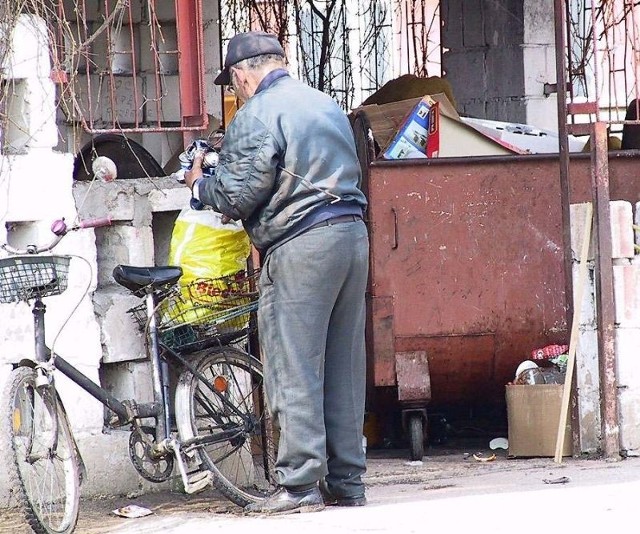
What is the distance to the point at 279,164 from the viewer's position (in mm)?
5234

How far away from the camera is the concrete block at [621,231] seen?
22.5 feet

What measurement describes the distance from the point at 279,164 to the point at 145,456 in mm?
1428

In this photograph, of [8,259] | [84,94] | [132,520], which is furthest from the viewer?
[84,94]

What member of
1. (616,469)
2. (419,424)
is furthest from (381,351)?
(616,469)

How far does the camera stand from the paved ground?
16.2ft

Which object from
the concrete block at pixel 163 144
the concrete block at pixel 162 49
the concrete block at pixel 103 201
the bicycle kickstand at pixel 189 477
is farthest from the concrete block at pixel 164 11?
the bicycle kickstand at pixel 189 477

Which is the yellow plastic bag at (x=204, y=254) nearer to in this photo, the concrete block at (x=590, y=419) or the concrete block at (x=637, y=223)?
the concrete block at (x=590, y=419)

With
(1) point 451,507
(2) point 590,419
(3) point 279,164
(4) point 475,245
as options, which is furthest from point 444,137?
(1) point 451,507

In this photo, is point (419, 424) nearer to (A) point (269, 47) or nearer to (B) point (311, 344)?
(B) point (311, 344)

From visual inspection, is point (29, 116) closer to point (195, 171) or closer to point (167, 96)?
point (195, 171)

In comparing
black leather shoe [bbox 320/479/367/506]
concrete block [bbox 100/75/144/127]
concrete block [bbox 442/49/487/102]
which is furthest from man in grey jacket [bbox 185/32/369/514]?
concrete block [bbox 442/49/487/102]

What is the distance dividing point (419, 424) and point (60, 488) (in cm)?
263

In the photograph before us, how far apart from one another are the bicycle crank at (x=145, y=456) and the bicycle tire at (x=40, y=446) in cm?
42

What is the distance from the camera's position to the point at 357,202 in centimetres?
541
